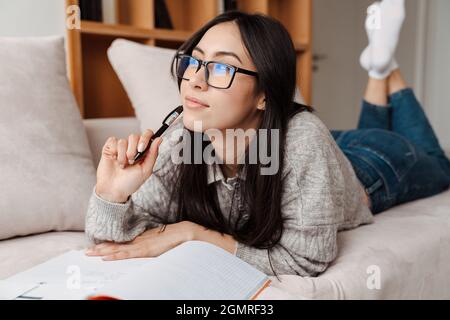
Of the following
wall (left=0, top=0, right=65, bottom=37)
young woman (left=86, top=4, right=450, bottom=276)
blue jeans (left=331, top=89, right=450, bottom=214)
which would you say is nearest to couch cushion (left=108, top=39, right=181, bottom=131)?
wall (left=0, top=0, right=65, bottom=37)

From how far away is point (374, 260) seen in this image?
0.96 metres

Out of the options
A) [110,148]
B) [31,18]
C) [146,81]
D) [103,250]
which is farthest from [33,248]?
[31,18]

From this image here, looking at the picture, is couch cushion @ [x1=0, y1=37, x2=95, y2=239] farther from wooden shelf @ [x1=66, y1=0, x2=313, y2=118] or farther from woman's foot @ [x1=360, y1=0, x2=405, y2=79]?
woman's foot @ [x1=360, y1=0, x2=405, y2=79]

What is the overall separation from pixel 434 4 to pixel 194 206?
11.1 ft

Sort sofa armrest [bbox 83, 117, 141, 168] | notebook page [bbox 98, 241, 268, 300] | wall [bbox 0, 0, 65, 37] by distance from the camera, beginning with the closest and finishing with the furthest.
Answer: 1. notebook page [bbox 98, 241, 268, 300]
2. sofa armrest [bbox 83, 117, 141, 168]
3. wall [bbox 0, 0, 65, 37]

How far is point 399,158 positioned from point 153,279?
107 cm

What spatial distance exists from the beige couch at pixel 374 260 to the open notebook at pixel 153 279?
0.06 metres

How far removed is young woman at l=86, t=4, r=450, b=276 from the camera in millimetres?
898

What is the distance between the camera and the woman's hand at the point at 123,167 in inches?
35.1

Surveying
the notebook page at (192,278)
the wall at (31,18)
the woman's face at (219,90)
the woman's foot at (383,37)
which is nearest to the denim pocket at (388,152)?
the woman's foot at (383,37)

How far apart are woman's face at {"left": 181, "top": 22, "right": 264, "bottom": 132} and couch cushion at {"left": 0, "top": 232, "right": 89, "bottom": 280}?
381 millimetres

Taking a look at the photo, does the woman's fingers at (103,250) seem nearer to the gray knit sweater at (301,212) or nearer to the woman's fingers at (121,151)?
the gray knit sweater at (301,212)

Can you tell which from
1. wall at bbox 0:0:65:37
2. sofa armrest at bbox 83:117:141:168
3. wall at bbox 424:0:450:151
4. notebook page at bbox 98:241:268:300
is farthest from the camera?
wall at bbox 424:0:450:151
